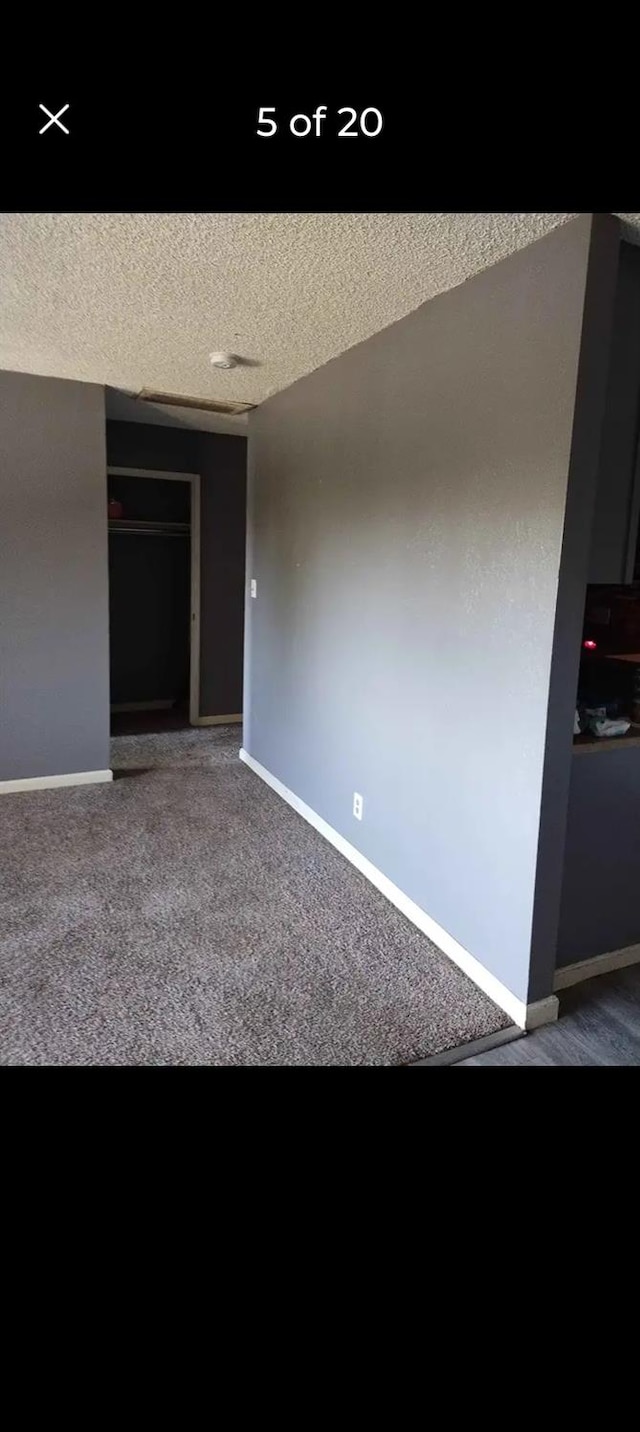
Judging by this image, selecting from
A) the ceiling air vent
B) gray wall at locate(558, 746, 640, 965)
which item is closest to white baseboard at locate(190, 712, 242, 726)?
the ceiling air vent

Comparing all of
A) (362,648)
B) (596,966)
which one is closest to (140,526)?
(362,648)

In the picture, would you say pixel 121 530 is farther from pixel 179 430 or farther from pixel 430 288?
pixel 430 288

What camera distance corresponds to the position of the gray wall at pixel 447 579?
1.86 m

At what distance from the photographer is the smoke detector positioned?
Answer: 3035mm

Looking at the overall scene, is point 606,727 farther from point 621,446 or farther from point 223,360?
point 223,360

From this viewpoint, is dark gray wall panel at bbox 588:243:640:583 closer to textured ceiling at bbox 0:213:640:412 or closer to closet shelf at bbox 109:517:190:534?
textured ceiling at bbox 0:213:640:412

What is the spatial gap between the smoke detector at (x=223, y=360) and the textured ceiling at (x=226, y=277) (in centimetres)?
5

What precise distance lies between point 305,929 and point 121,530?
383 cm

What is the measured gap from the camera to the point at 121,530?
17.3 ft

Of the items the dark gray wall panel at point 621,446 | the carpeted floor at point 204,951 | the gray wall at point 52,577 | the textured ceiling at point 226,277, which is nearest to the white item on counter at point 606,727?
the dark gray wall panel at point 621,446

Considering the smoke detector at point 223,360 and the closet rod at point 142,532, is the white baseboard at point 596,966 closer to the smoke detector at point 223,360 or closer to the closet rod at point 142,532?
the smoke detector at point 223,360

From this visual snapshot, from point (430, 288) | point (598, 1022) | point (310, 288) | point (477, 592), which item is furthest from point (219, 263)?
point (598, 1022)

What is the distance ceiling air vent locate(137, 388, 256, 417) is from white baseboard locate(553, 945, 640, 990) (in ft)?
11.0
